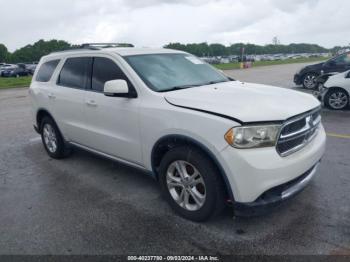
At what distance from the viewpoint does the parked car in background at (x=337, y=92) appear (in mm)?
9043

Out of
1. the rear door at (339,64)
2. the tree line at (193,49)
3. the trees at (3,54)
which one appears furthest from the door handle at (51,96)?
the trees at (3,54)

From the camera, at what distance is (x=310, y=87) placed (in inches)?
551

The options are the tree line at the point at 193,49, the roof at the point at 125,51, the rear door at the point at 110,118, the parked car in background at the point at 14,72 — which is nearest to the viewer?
the rear door at the point at 110,118

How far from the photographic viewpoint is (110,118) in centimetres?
419

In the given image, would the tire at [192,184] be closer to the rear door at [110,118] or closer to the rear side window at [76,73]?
the rear door at [110,118]

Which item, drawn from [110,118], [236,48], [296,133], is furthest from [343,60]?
[236,48]

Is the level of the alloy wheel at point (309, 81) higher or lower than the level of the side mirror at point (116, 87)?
lower

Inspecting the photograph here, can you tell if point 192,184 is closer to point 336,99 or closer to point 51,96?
point 51,96

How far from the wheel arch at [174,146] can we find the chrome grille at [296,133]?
57 centimetres

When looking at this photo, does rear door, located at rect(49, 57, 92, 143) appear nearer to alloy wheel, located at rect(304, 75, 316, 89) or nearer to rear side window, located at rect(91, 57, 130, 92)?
rear side window, located at rect(91, 57, 130, 92)

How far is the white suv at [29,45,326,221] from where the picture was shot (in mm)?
3002

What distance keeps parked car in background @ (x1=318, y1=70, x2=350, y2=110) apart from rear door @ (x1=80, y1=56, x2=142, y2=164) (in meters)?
7.10

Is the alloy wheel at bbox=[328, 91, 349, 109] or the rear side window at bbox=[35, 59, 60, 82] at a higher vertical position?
the rear side window at bbox=[35, 59, 60, 82]

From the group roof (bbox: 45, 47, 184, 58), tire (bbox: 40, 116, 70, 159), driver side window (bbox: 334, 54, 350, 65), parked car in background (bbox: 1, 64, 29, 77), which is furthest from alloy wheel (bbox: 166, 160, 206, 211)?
parked car in background (bbox: 1, 64, 29, 77)
